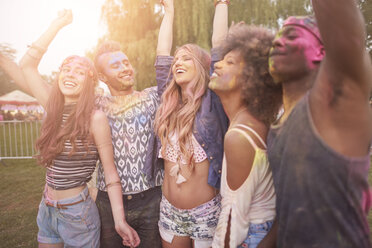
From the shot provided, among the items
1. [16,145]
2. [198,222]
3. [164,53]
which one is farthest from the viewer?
[16,145]

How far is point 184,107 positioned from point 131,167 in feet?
2.54

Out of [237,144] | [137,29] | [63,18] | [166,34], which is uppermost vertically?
[137,29]

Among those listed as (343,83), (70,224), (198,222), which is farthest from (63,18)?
(343,83)

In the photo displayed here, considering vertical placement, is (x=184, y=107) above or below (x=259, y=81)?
below

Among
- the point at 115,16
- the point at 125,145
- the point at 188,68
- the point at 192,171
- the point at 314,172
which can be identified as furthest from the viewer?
the point at 115,16

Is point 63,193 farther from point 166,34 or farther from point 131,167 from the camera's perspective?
point 166,34

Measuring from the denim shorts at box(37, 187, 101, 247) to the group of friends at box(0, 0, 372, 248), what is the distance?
11 mm

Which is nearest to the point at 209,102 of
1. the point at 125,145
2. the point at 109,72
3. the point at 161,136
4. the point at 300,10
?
the point at 161,136

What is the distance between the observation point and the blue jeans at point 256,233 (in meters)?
1.54

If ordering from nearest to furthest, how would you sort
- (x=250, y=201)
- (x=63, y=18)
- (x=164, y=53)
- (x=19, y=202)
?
(x=250, y=201), (x=63, y=18), (x=164, y=53), (x=19, y=202)

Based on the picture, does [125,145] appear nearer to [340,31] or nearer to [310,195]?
[310,195]

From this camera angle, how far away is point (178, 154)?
7.22ft

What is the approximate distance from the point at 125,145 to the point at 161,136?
41cm

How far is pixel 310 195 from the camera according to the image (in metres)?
1.11
